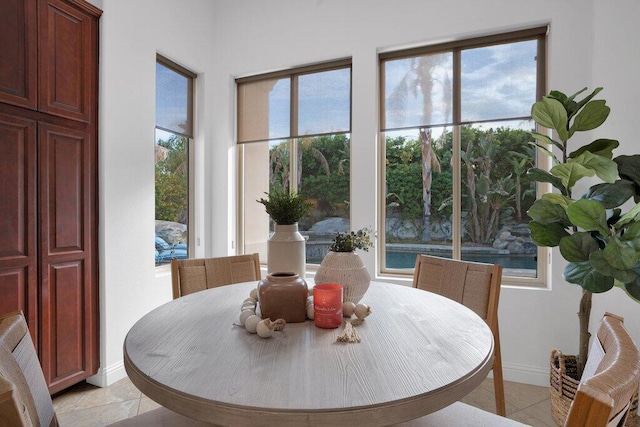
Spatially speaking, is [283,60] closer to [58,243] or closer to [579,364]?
[58,243]

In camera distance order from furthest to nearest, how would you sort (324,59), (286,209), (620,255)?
(324,59), (286,209), (620,255)

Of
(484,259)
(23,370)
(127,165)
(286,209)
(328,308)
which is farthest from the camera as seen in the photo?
(484,259)

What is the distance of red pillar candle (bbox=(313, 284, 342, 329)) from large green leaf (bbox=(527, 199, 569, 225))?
1348mm

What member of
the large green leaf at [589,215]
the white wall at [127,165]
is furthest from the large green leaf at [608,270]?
the white wall at [127,165]

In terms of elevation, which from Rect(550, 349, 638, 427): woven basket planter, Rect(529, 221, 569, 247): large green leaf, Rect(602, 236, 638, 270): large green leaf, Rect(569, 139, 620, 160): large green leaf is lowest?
Rect(550, 349, 638, 427): woven basket planter

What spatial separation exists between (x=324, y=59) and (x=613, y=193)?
2.39 metres

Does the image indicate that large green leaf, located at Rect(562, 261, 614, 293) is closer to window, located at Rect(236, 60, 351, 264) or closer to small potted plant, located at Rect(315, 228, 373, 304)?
small potted plant, located at Rect(315, 228, 373, 304)

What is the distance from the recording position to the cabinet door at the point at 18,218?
2039 mm

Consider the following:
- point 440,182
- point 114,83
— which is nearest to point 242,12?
point 114,83

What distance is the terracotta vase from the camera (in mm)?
1194

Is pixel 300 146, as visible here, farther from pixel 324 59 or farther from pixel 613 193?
pixel 613 193

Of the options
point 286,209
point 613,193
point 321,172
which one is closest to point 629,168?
point 613,193

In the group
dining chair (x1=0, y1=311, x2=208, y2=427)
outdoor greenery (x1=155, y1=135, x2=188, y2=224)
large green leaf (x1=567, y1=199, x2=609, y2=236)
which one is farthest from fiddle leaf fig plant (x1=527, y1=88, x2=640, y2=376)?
outdoor greenery (x1=155, y1=135, x2=188, y2=224)

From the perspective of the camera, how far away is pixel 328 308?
45.8 inches
